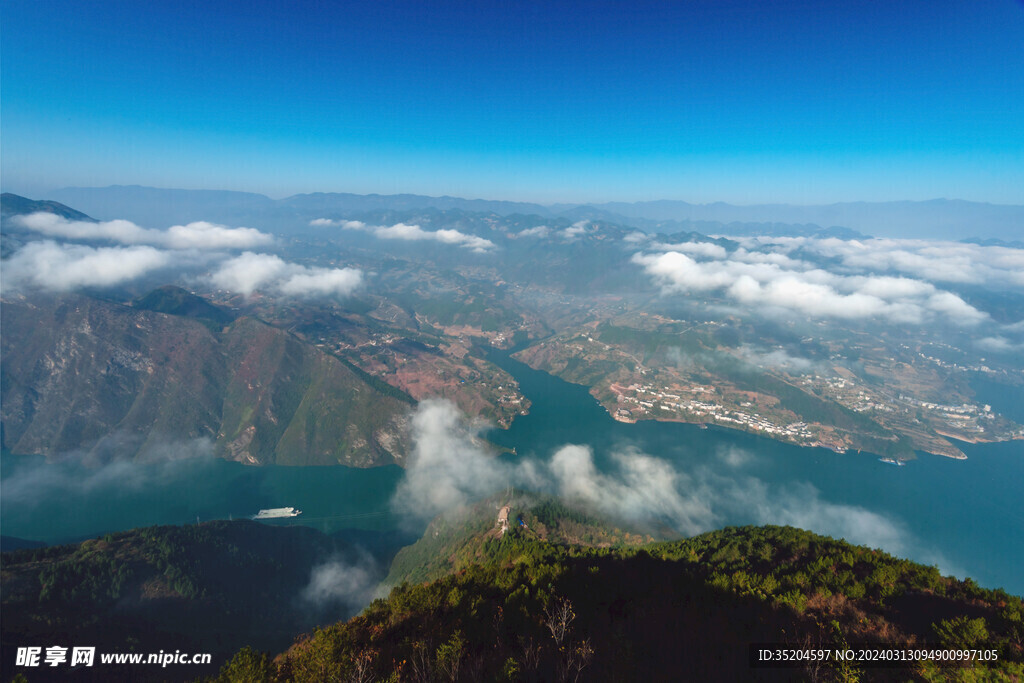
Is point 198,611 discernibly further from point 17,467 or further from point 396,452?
point 17,467

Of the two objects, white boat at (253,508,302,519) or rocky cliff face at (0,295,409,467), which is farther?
rocky cliff face at (0,295,409,467)

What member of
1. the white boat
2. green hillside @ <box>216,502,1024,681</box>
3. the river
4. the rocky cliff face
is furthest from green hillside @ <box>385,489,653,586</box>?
the rocky cliff face

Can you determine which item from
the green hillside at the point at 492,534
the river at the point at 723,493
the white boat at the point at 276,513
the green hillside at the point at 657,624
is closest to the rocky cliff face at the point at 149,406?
the river at the point at 723,493

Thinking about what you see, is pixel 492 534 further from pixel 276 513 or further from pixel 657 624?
pixel 276 513

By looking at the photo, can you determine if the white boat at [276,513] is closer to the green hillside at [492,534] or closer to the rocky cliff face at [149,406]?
the rocky cliff face at [149,406]

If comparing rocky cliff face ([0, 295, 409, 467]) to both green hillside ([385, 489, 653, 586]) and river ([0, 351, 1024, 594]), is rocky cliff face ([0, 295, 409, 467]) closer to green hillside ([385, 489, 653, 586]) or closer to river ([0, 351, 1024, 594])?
river ([0, 351, 1024, 594])

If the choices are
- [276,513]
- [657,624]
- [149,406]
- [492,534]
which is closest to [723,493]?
[492,534]
